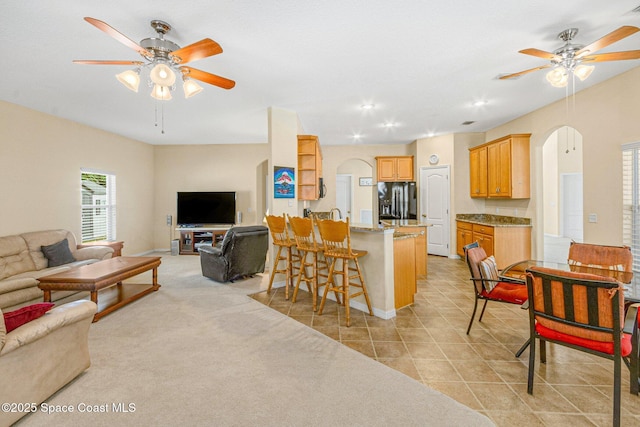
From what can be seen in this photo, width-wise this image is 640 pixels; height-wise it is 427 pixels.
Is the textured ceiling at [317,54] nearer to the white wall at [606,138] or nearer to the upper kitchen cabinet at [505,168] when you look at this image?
the white wall at [606,138]

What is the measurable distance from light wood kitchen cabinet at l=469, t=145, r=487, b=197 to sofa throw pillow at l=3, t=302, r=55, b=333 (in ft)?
21.8

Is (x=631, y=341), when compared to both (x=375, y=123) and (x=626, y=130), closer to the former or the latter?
(x=626, y=130)

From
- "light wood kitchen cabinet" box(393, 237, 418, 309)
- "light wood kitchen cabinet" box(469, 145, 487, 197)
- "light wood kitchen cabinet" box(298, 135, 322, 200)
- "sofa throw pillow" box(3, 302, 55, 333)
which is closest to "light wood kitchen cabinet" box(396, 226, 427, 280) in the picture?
"light wood kitchen cabinet" box(393, 237, 418, 309)

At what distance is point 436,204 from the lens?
22.3ft

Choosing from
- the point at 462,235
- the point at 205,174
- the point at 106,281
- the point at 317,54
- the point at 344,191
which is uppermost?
the point at 317,54

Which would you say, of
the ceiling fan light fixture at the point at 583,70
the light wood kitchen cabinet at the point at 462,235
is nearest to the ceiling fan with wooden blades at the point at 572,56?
the ceiling fan light fixture at the point at 583,70

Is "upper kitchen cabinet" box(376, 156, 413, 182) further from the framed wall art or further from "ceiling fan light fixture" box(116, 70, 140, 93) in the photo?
"ceiling fan light fixture" box(116, 70, 140, 93)

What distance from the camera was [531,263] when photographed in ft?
8.61

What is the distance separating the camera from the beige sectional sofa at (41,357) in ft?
5.19

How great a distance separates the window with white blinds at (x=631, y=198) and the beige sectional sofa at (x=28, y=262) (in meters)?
7.11

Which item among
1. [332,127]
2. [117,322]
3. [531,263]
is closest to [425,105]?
[332,127]

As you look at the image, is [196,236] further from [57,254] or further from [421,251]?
[421,251]

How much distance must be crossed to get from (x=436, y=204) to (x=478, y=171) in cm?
119

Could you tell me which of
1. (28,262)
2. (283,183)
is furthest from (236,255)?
(28,262)
